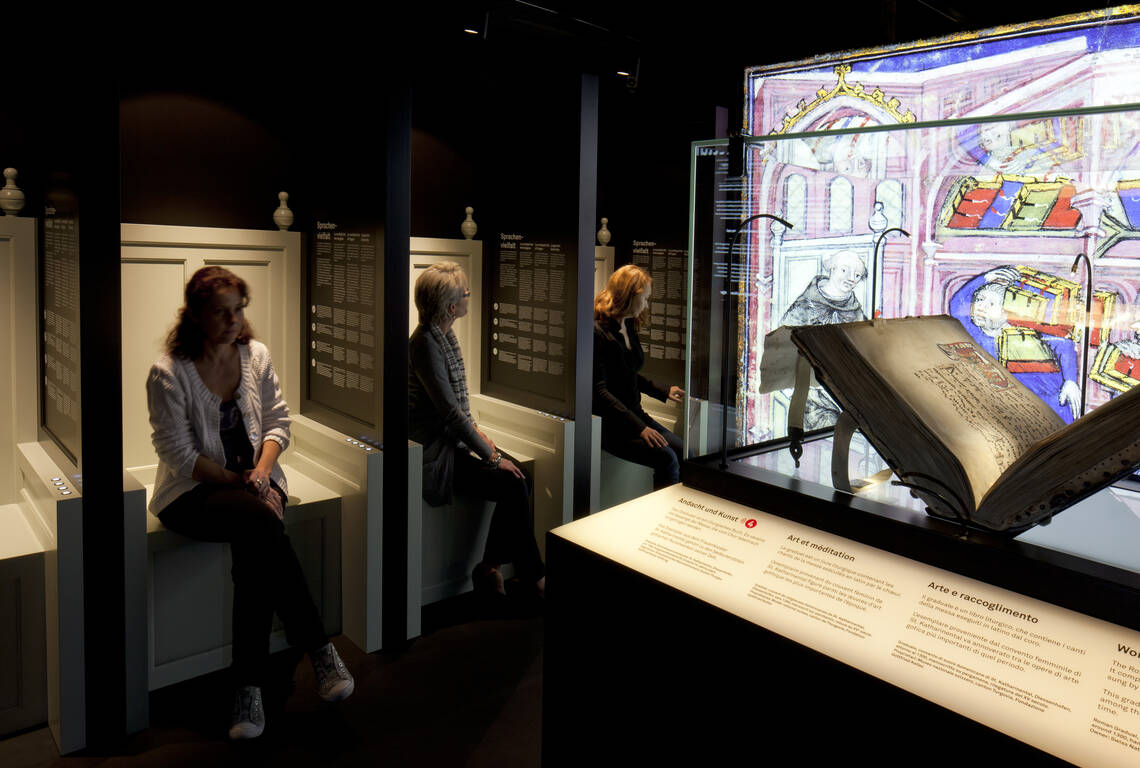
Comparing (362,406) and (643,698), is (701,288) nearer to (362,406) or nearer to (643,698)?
(643,698)

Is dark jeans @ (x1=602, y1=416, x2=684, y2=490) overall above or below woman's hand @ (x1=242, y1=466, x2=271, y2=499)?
below

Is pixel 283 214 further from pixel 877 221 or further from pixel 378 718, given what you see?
pixel 877 221

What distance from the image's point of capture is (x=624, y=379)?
13.5ft

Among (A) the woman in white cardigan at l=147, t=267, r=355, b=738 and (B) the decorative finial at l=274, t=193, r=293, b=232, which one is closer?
(A) the woman in white cardigan at l=147, t=267, r=355, b=738

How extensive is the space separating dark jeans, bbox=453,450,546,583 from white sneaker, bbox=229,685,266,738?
1.18m

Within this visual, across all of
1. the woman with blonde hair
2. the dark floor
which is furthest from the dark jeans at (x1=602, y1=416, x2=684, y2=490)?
the dark floor

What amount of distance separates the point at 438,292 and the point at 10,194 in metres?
1.56

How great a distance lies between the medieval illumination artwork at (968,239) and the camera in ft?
3.74

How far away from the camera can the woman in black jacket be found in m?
3.43

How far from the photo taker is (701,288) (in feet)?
4.81

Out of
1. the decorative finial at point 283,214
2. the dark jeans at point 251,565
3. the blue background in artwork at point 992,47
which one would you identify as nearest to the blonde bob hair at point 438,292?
the decorative finial at point 283,214

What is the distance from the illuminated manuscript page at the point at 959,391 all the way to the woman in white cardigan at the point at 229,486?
2.11m

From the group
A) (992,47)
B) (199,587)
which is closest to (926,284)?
(992,47)

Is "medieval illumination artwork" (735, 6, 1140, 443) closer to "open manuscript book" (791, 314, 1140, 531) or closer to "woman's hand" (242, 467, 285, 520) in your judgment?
"open manuscript book" (791, 314, 1140, 531)
